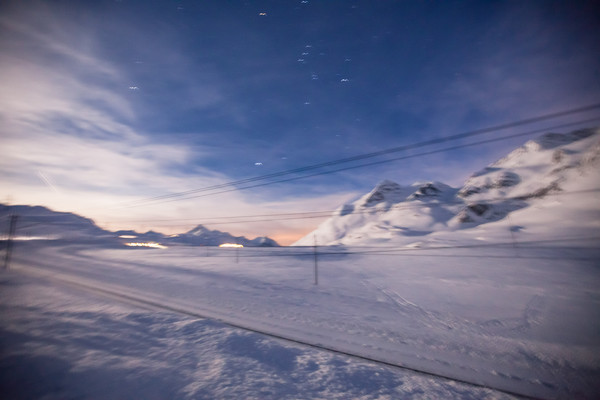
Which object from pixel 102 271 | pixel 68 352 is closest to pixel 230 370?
pixel 68 352

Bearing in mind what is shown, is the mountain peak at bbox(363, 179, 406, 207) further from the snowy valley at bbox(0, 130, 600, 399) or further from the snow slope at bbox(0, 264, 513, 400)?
the snow slope at bbox(0, 264, 513, 400)

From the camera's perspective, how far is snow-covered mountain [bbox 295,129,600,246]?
61812mm

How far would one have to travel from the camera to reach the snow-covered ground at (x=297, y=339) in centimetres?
487

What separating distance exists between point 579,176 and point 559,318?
14727 centimetres

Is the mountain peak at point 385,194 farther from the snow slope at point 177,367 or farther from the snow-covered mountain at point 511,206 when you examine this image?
the snow slope at point 177,367

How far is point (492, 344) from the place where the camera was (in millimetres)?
8305

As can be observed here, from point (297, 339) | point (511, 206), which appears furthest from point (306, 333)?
point (511, 206)

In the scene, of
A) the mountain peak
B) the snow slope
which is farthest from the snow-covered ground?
the mountain peak

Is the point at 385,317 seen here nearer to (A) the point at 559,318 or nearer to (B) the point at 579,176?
(A) the point at 559,318

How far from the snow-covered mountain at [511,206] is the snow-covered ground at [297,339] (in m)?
46.0

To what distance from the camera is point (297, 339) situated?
25.3 ft

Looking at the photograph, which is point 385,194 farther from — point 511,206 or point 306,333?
point 306,333

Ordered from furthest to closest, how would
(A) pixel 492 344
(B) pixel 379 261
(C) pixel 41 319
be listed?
1. (B) pixel 379 261
2. (A) pixel 492 344
3. (C) pixel 41 319

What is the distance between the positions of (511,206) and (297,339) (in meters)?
139
